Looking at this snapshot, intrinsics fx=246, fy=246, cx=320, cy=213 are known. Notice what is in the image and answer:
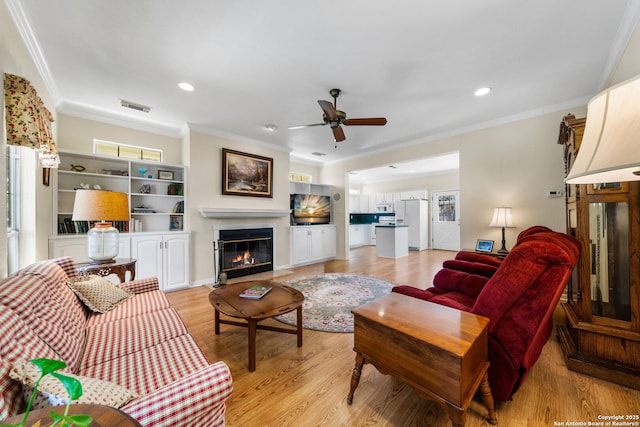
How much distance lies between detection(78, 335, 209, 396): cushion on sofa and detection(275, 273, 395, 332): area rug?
1.36 metres

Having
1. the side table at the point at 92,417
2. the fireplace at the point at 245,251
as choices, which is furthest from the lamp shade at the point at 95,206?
the side table at the point at 92,417

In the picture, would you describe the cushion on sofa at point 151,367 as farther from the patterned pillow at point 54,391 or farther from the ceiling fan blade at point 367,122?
the ceiling fan blade at point 367,122

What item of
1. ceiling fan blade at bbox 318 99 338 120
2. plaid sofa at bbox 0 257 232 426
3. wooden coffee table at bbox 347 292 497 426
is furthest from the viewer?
ceiling fan blade at bbox 318 99 338 120

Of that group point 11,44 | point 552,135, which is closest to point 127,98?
point 11,44

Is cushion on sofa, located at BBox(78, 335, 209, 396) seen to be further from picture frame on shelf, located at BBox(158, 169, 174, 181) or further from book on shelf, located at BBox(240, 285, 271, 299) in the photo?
picture frame on shelf, located at BBox(158, 169, 174, 181)

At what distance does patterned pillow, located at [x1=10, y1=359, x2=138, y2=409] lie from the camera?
0.74 m

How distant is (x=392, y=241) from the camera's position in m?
6.26

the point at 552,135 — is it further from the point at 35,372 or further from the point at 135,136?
the point at 135,136

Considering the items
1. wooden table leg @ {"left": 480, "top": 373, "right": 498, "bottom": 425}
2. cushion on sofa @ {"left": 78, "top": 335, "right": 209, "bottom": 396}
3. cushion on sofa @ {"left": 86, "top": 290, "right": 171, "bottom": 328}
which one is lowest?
wooden table leg @ {"left": 480, "top": 373, "right": 498, "bottom": 425}

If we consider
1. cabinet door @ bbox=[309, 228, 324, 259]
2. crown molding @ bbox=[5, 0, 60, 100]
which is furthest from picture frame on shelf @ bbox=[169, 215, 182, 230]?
cabinet door @ bbox=[309, 228, 324, 259]

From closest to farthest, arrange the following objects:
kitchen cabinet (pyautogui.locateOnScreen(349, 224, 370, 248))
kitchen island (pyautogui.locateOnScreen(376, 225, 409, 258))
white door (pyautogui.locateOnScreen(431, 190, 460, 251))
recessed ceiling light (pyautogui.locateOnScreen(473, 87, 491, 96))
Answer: recessed ceiling light (pyautogui.locateOnScreen(473, 87, 491, 96)), kitchen island (pyautogui.locateOnScreen(376, 225, 409, 258)), white door (pyautogui.locateOnScreen(431, 190, 460, 251)), kitchen cabinet (pyautogui.locateOnScreen(349, 224, 370, 248))

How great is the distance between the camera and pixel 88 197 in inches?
87.6

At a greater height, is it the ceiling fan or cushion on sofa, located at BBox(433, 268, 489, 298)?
the ceiling fan

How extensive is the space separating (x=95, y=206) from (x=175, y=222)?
1894 millimetres
